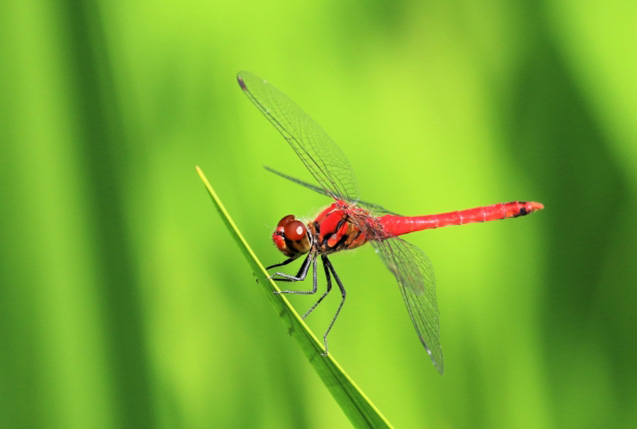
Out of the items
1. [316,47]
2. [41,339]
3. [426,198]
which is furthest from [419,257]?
[41,339]

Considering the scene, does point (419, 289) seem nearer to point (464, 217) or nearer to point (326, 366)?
point (464, 217)

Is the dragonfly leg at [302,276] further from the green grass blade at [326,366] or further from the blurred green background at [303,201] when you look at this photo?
the green grass blade at [326,366]

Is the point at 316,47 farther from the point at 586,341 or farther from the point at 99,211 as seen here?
the point at 586,341

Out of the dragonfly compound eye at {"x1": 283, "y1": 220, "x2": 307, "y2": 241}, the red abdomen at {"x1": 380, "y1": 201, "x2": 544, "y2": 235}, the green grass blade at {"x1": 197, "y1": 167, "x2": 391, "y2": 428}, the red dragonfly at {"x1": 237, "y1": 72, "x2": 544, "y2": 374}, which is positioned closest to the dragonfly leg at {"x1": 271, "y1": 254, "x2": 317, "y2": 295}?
the red dragonfly at {"x1": 237, "y1": 72, "x2": 544, "y2": 374}

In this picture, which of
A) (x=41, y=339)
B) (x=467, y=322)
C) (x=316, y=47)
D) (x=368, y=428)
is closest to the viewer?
(x=368, y=428)

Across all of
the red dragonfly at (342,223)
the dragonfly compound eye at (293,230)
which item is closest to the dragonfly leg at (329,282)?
the red dragonfly at (342,223)

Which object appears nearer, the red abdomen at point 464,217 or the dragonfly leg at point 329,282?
the dragonfly leg at point 329,282
